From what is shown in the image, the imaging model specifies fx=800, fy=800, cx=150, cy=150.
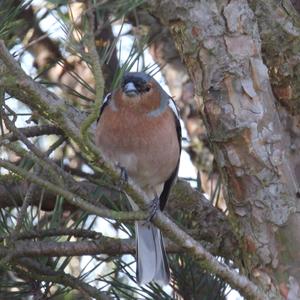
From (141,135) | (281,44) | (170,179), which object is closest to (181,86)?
(170,179)

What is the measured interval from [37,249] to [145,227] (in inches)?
29.8

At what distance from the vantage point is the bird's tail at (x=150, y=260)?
3.83m

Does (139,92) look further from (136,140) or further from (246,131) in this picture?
(246,131)

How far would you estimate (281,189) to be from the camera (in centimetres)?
343

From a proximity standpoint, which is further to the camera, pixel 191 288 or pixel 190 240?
pixel 191 288

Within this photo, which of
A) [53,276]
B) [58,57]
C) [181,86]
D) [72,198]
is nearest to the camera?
[72,198]

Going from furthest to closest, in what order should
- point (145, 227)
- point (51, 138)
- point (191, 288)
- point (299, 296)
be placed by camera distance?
point (51, 138) < point (145, 227) < point (191, 288) < point (299, 296)

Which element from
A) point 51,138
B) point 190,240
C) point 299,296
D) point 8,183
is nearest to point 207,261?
point 190,240

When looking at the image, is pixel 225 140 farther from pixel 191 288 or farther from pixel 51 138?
pixel 51 138

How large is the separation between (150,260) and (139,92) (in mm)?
899

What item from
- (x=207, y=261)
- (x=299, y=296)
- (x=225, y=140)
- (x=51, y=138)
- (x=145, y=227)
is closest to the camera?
(x=207, y=261)

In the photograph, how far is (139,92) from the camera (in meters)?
4.21

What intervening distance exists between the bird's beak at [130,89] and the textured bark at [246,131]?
1.55 feet

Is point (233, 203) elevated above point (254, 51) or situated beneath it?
situated beneath
